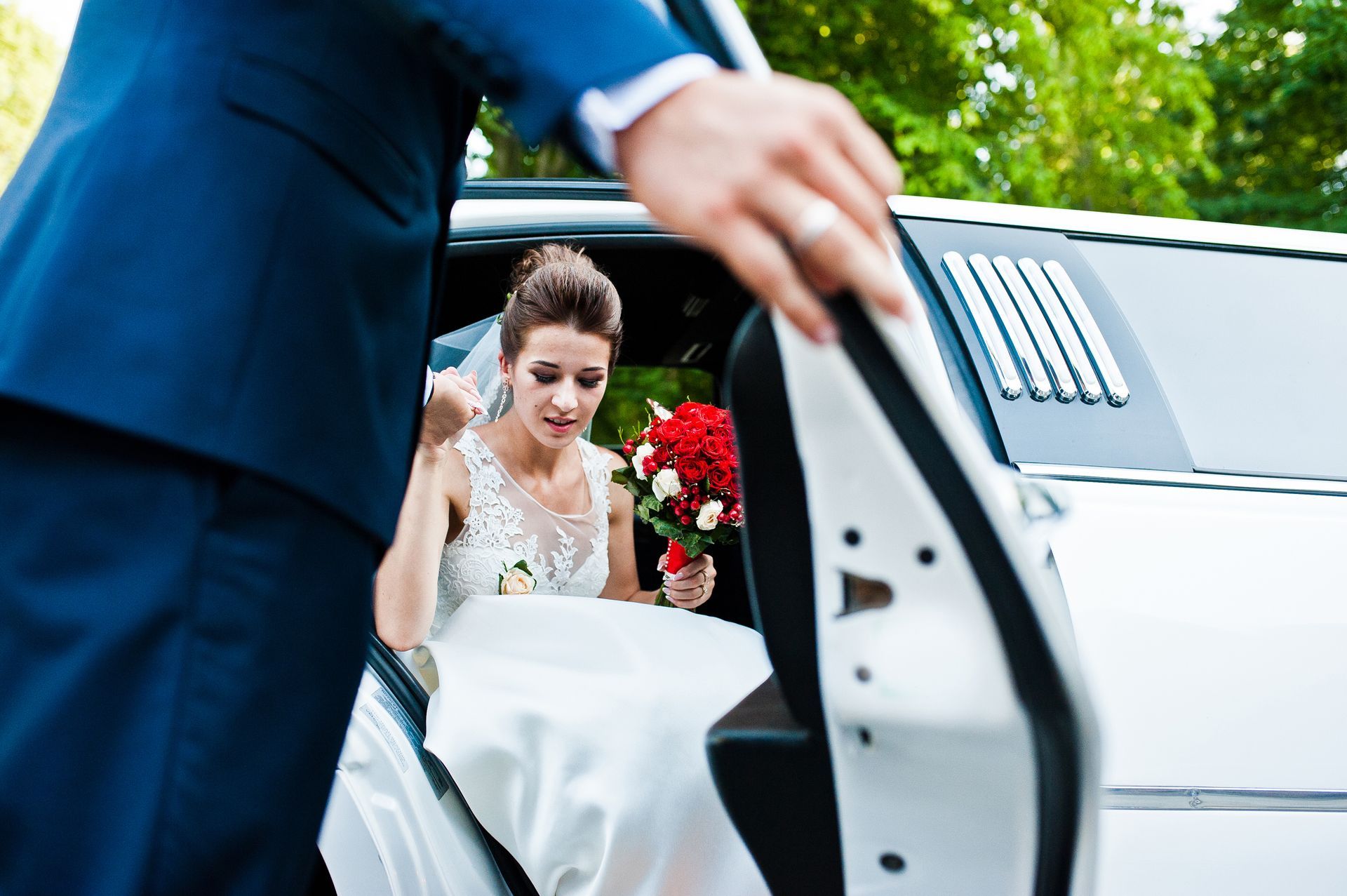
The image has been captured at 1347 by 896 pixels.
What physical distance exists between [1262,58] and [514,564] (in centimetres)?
1261

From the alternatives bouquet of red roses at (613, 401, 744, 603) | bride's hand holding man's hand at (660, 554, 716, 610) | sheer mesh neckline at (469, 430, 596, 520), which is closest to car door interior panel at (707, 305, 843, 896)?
bouquet of red roses at (613, 401, 744, 603)

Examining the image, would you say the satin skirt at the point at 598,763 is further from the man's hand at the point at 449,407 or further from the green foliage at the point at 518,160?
the green foliage at the point at 518,160

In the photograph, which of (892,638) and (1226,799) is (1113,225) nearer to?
(1226,799)

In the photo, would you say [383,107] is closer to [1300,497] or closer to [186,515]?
[186,515]

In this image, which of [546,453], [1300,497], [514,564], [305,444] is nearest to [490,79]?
[305,444]

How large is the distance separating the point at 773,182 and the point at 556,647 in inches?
56.0

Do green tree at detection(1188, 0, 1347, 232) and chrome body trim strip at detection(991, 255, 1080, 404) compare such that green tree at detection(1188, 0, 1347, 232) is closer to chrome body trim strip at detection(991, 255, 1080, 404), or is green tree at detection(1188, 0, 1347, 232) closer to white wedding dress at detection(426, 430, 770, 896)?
chrome body trim strip at detection(991, 255, 1080, 404)

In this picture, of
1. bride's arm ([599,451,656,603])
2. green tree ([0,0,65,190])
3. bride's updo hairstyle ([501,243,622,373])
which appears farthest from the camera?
green tree ([0,0,65,190])

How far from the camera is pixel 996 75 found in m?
7.38

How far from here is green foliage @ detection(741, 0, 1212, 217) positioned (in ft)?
22.4

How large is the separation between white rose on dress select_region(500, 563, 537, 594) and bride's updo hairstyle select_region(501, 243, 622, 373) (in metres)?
0.55

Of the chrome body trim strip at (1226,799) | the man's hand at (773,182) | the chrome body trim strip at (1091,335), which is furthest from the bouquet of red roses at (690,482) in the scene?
the man's hand at (773,182)

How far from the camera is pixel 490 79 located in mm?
628

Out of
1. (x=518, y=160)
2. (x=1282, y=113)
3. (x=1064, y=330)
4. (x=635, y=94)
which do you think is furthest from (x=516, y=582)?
(x=1282, y=113)
